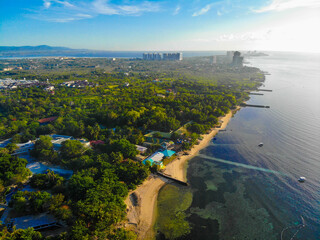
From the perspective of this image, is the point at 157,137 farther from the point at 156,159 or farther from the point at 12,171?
the point at 12,171

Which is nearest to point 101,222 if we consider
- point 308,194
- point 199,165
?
point 199,165

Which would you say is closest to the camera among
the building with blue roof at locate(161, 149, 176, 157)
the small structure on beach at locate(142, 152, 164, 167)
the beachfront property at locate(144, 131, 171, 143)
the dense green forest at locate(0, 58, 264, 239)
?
the dense green forest at locate(0, 58, 264, 239)

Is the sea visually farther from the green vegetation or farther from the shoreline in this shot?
the green vegetation

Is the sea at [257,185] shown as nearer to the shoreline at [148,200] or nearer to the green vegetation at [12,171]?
the shoreline at [148,200]

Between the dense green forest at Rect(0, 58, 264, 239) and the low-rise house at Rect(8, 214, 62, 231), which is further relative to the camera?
the dense green forest at Rect(0, 58, 264, 239)

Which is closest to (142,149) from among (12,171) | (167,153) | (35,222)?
(167,153)

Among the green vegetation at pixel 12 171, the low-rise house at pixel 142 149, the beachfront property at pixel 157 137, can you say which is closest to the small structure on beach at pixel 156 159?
the low-rise house at pixel 142 149

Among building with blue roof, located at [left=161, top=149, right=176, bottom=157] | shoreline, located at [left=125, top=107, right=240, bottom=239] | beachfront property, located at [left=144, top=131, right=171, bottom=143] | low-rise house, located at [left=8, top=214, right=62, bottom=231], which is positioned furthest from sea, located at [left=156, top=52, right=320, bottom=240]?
low-rise house, located at [left=8, top=214, right=62, bottom=231]
